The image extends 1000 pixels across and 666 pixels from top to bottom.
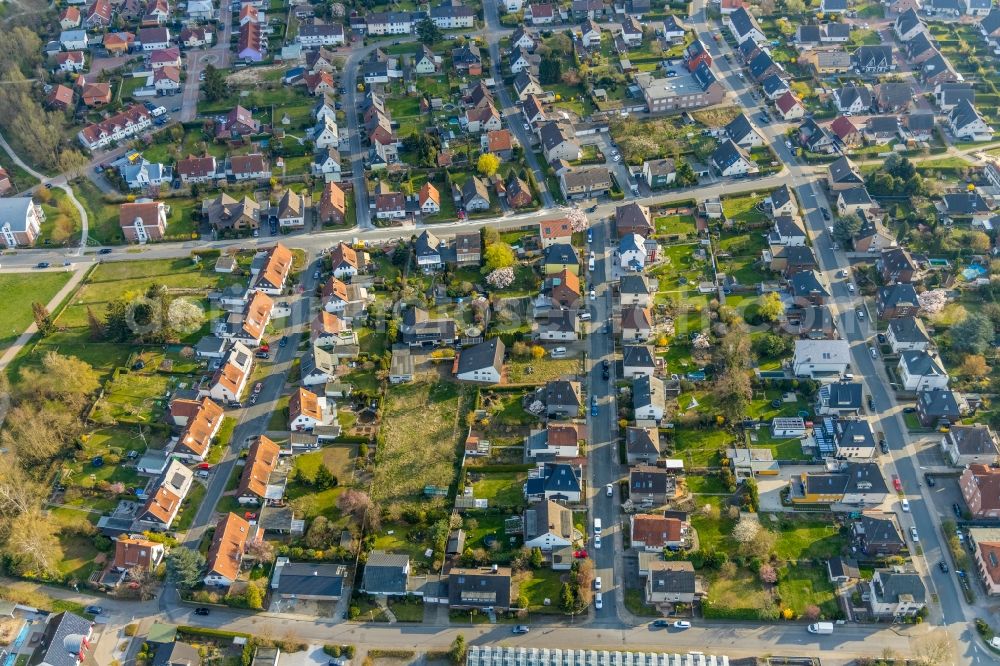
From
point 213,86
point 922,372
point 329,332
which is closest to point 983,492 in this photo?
point 922,372

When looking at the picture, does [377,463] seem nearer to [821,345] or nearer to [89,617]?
[89,617]

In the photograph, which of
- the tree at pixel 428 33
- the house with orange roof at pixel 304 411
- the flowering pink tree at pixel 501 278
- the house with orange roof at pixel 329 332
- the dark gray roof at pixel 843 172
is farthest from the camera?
the tree at pixel 428 33

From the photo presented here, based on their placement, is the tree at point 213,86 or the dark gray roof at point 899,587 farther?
the tree at point 213,86

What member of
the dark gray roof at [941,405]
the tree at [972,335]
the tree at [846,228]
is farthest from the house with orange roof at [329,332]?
the tree at [972,335]

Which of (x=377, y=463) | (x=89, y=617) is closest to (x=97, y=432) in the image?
(x=89, y=617)

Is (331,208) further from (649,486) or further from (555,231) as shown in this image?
(649,486)

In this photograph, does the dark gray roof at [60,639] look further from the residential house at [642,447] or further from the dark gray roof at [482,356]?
the residential house at [642,447]
